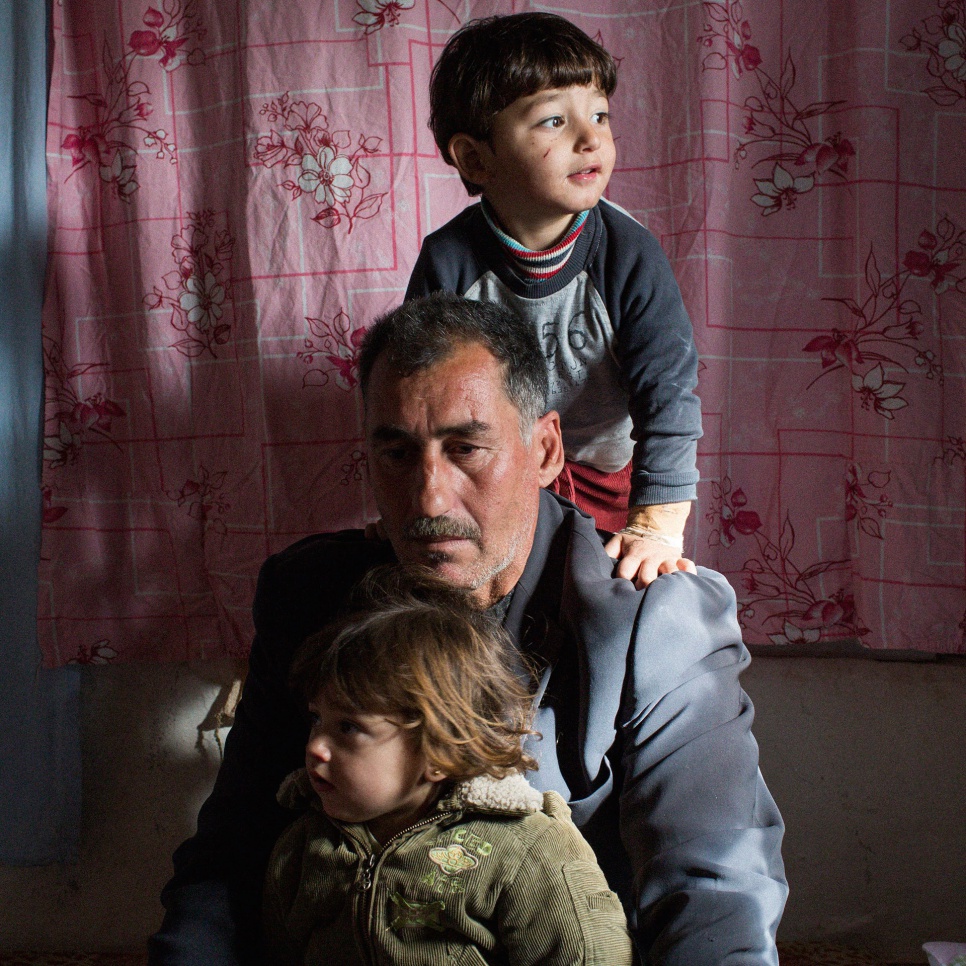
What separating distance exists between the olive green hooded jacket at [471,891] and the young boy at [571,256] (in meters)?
0.42

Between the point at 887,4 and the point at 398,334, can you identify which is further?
the point at 887,4

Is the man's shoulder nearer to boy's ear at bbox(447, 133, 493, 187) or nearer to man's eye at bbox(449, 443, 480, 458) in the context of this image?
man's eye at bbox(449, 443, 480, 458)

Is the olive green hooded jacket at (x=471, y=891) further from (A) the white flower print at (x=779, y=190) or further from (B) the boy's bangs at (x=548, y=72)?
(A) the white flower print at (x=779, y=190)

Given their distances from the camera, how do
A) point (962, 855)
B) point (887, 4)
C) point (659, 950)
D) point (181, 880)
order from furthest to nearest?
point (962, 855), point (887, 4), point (181, 880), point (659, 950)

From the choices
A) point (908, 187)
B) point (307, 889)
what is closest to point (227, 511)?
point (307, 889)

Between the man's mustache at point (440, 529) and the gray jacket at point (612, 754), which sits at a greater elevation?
the man's mustache at point (440, 529)

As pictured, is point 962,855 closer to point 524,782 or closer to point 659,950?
point 659,950

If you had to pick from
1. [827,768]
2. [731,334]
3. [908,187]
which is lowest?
[827,768]

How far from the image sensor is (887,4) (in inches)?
69.9

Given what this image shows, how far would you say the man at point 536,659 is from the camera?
118cm

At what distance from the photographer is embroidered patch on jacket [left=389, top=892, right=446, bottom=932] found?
1078 millimetres

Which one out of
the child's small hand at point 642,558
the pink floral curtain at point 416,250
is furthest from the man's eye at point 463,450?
the pink floral curtain at point 416,250

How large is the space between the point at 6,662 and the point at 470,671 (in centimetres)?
130

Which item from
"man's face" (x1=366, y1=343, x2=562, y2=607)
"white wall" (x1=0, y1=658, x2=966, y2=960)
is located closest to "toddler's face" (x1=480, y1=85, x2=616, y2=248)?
"man's face" (x1=366, y1=343, x2=562, y2=607)
